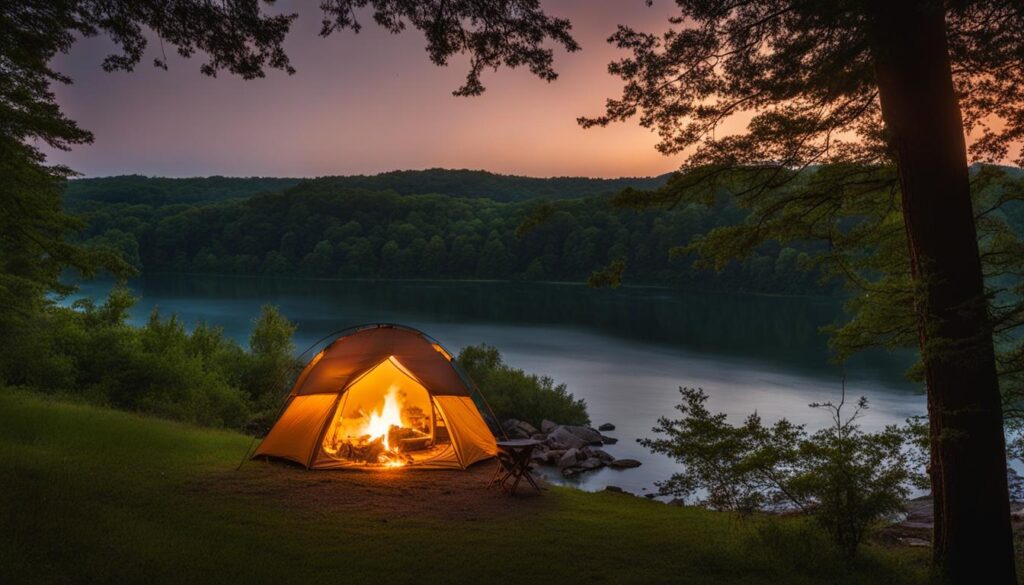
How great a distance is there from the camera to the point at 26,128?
34.4ft

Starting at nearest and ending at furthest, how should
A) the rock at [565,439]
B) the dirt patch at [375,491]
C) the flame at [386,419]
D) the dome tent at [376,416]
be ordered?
the dirt patch at [375,491]
the dome tent at [376,416]
the flame at [386,419]
the rock at [565,439]

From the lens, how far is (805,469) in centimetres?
656

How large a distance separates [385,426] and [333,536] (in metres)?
4.81

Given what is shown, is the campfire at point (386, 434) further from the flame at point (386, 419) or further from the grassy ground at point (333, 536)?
the grassy ground at point (333, 536)

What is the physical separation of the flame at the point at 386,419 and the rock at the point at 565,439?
9952 millimetres

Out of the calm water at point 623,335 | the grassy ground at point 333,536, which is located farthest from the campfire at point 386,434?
the calm water at point 623,335

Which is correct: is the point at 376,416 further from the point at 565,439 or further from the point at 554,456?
the point at 565,439

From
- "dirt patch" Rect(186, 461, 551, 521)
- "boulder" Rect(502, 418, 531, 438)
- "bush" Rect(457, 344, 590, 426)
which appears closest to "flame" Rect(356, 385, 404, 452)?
"dirt patch" Rect(186, 461, 551, 521)

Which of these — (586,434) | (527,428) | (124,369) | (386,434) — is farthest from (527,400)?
(386,434)

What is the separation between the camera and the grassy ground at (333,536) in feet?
18.0

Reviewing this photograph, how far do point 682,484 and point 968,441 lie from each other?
2564 mm

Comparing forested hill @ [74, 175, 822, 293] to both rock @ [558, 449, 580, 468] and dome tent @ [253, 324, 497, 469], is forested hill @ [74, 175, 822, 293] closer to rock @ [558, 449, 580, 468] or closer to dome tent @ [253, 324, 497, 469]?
rock @ [558, 449, 580, 468]

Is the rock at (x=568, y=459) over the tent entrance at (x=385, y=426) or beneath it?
beneath

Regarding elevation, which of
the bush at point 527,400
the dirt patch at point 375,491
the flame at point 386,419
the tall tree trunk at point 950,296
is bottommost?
the bush at point 527,400
